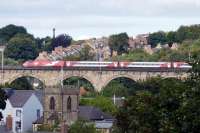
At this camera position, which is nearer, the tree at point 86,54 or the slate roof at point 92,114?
the slate roof at point 92,114

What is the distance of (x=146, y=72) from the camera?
118 metres

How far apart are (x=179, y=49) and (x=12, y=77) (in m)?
53.2

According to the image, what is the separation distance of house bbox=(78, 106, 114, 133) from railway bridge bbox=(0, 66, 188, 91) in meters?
36.5

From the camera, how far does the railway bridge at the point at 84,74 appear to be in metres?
118

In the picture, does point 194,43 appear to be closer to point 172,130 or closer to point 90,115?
point 90,115

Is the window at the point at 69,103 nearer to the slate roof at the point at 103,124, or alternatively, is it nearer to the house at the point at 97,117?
the house at the point at 97,117

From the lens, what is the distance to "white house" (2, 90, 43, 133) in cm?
7494

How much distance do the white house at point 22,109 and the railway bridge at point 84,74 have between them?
3940 centimetres

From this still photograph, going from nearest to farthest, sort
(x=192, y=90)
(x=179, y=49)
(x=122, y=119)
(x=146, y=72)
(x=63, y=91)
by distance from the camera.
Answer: (x=192, y=90), (x=122, y=119), (x=63, y=91), (x=146, y=72), (x=179, y=49)

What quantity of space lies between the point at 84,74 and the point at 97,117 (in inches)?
1655

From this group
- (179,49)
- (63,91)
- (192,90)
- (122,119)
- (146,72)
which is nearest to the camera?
(192,90)

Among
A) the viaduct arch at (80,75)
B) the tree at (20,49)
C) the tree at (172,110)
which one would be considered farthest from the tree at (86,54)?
the tree at (172,110)

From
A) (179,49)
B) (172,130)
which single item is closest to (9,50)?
(179,49)

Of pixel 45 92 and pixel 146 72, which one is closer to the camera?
pixel 45 92
